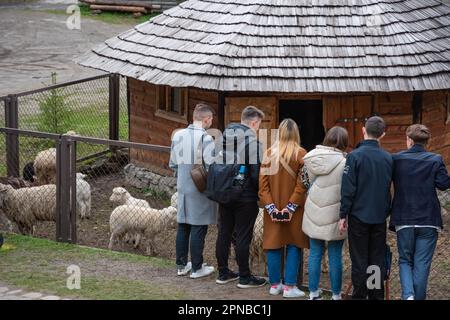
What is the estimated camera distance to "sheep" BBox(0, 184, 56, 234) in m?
12.5

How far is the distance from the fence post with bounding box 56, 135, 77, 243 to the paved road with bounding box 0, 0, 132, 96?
13.7 m

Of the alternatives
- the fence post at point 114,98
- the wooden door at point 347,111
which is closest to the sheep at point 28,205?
the wooden door at point 347,111

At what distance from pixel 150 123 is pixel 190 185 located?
6.77 metres

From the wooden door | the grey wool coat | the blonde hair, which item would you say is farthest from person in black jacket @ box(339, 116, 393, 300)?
the wooden door

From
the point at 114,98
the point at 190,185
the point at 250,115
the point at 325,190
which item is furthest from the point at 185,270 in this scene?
the point at 114,98

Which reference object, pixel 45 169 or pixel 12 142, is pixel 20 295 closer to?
pixel 45 169

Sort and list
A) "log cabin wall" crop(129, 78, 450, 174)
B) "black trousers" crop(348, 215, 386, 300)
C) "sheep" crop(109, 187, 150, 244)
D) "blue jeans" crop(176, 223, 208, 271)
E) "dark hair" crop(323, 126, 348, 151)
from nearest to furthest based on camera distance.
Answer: "black trousers" crop(348, 215, 386, 300)
"dark hair" crop(323, 126, 348, 151)
"blue jeans" crop(176, 223, 208, 271)
"sheep" crop(109, 187, 150, 244)
"log cabin wall" crop(129, 78, 450, 174)

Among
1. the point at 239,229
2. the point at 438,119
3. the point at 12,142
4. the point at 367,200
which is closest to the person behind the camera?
the point at 367,200

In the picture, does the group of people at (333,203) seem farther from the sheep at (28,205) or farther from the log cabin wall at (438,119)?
the log cabin wall at (438,119)

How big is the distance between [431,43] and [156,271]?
6.96 metres

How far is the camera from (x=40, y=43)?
107ft

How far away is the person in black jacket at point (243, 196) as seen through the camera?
9.66 metres

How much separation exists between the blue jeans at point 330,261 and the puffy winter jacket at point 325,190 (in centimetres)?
13

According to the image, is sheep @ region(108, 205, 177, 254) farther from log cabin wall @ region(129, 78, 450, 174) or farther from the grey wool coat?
log cabin wall @ region(129, 78, 450, 174)
